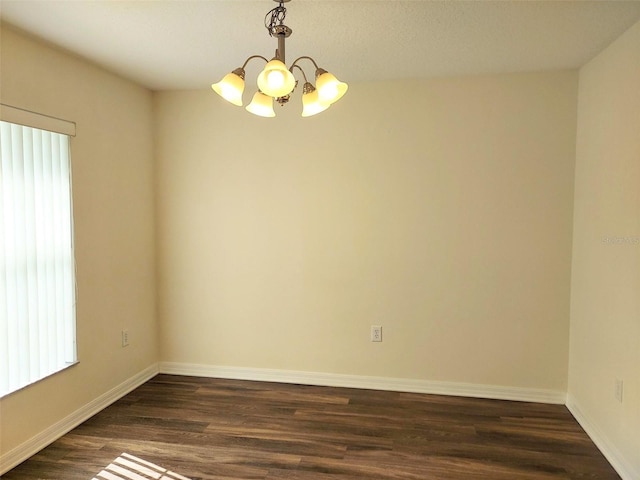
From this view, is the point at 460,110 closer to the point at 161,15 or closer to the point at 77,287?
the point at 161,15

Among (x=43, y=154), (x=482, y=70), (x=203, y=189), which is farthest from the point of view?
(x=203, y=189)

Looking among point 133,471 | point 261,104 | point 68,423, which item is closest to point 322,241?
point 261,104

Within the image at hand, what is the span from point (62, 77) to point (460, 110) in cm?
264

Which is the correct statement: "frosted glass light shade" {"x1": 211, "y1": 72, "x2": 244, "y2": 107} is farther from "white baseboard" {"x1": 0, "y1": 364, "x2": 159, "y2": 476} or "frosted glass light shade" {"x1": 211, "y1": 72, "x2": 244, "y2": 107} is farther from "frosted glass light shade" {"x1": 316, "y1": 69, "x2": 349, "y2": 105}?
"white baseboard" {"x1": 0, "y1": 364, "x2": 159, "y2": 476}

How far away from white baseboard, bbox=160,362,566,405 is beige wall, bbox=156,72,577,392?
2.1 inches

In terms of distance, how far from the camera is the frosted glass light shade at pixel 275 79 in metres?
1.63

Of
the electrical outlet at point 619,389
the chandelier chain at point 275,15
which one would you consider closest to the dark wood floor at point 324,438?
the electrical outlet at point 619,389

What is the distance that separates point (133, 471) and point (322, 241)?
6.35 feet

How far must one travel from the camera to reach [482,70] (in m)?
3.09

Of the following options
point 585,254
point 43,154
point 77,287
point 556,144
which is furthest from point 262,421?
point 556,144

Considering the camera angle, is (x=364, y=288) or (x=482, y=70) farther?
(x=364, y=288)

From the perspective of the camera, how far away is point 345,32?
242 centimetres

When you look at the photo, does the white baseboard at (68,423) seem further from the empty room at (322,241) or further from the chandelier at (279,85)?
the chandelier at (279,85)

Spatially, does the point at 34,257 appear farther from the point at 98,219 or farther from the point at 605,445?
the point at 605,445
